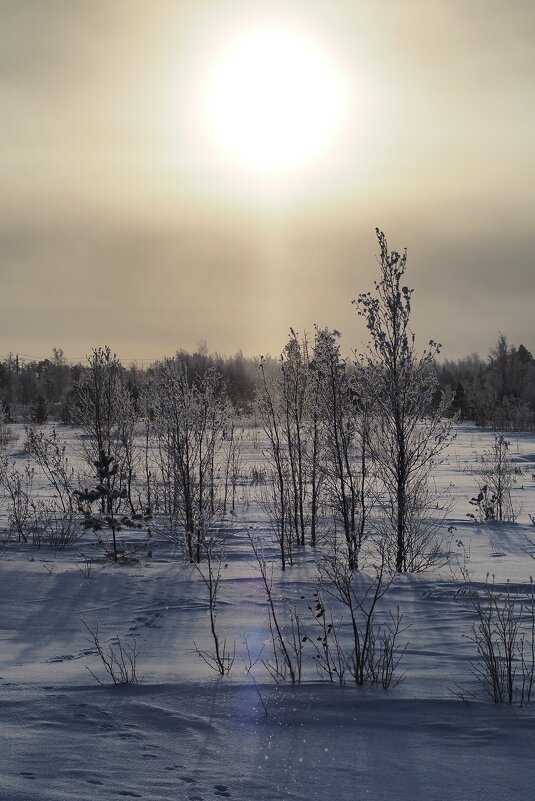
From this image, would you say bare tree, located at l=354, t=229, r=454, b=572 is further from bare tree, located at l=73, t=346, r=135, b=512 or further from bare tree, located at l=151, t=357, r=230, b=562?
bare tree, located at l=73, t=346, r=135, b=512

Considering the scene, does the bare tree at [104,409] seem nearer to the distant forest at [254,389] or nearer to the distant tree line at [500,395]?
the distant forest at [254,389]

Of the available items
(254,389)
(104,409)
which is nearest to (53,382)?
(254,389)

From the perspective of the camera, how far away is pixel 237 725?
13.9 ft

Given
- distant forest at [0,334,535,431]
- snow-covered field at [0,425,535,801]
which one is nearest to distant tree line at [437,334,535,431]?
distant forest at [0,334,535,431]

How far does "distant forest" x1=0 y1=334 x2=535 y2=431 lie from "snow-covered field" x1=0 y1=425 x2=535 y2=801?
6.86m

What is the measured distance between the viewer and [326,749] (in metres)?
3.88

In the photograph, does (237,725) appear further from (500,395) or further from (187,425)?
(500,395)

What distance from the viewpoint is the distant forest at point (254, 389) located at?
1984 inches

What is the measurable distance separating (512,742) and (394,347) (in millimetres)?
7603

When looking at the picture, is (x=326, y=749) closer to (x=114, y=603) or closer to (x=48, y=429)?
(x=114, y=603)

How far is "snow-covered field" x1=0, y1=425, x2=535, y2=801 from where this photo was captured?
3449mm

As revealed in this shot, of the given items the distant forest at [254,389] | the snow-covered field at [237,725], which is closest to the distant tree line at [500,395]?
the distant forest at [254,389]

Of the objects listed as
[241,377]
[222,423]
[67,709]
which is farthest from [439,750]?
[241,377]

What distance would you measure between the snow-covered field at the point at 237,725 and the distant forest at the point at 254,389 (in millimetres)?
6857
